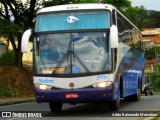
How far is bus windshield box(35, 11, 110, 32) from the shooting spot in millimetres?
15469

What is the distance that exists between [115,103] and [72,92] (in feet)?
7.34

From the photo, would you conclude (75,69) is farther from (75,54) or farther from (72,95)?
(72,95)

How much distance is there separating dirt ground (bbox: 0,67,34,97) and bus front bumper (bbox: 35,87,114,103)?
1945 cm

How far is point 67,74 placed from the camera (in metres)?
14.8

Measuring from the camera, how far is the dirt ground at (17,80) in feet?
113

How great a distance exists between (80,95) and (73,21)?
8.26 ft

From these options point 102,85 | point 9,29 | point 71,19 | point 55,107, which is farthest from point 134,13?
point 102,85

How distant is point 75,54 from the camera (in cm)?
1506

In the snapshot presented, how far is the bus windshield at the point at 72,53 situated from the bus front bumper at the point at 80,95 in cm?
60

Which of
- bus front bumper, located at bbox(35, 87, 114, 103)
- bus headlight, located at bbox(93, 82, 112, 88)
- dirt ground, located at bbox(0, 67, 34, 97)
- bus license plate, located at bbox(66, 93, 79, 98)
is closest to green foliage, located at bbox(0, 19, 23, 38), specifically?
dirt ground, located at bbox(0, 67, 34, 97)

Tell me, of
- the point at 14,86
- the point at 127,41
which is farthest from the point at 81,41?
the point at 14,86

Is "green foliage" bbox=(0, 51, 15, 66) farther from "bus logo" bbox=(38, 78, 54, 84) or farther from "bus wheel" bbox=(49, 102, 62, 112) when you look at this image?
"bus logo" bbox=(38, 78, 54, 84)

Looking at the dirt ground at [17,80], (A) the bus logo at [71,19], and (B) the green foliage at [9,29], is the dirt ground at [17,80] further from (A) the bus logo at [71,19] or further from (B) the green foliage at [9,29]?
(A) the bus logo at [71,19]

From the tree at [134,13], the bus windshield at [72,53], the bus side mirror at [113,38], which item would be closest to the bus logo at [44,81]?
the bus windshield at [72,53]
